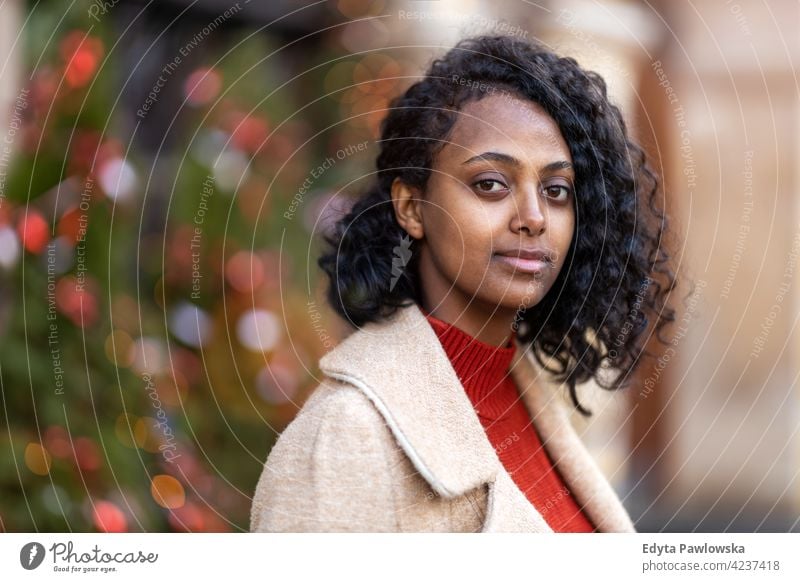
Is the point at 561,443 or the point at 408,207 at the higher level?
the point at 408,207

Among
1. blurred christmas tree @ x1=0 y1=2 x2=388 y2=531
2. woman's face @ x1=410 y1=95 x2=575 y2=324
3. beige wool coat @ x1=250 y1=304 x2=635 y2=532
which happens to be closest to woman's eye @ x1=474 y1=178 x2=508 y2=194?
woman's face @ x1=410 y1=95 x2=575 y2=324

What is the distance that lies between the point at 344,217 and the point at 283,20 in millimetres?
535

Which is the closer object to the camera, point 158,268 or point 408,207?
point 408,207

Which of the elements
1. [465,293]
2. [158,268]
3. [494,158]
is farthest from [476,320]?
[158,268]

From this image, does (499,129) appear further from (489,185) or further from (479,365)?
(479,365)

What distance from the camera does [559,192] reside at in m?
0.67

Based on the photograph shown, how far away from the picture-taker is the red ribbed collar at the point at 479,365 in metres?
0.66

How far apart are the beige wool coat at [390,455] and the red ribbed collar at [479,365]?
0.02 meters

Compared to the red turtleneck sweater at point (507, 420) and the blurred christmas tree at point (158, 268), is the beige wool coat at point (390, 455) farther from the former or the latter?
the blurred christmas tree at point (158, 268)

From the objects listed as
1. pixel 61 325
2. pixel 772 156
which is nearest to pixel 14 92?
pixel 61 325

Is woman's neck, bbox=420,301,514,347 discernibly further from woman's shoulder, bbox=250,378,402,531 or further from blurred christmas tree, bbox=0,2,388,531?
blurred christmas tree, bbox=0,2,388,531

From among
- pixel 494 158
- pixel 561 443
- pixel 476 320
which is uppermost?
pixel 494 158

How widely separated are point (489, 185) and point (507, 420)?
0.21 metres
